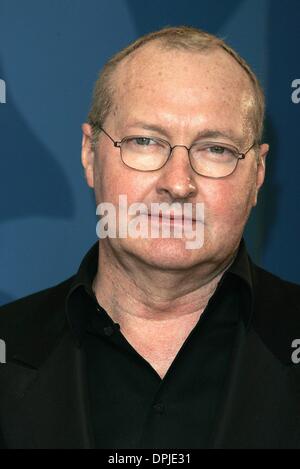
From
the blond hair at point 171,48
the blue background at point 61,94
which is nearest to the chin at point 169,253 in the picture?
the blond hair at point 171,48

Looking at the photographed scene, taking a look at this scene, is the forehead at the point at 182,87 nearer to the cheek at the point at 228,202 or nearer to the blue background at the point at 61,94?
the cheek at the point at 228,202

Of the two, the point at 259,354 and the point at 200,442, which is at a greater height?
→ the point at 259,354

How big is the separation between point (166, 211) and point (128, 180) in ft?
0.40

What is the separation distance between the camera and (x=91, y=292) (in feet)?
6.22

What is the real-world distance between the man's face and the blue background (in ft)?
1.09

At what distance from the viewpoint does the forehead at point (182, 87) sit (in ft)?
5.84

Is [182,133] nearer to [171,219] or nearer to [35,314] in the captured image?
[171,219]

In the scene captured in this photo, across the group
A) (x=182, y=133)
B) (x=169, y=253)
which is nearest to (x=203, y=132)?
(x=182, y=133)

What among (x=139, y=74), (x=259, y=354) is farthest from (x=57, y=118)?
(x=259, y=354)

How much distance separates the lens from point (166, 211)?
1.77 metres

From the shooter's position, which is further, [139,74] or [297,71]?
[297,71]

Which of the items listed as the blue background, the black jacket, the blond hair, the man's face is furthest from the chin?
the blue background

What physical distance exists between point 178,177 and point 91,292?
0.39 meters

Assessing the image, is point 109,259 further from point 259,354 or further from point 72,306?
point 259,354
